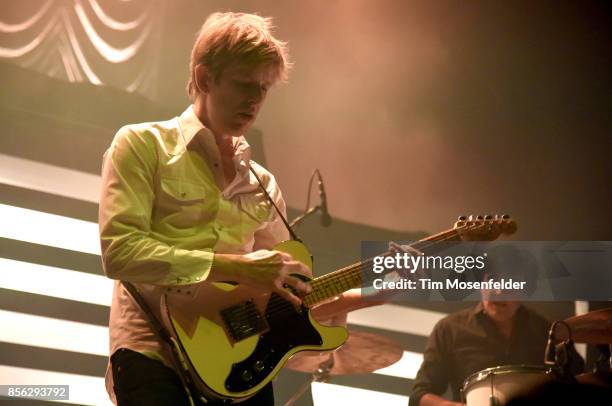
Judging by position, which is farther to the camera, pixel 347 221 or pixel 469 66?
pixel 469 66

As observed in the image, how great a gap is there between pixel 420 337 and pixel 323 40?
152cm

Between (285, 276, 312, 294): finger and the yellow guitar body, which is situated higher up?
(285, 276, 312, 294): finger

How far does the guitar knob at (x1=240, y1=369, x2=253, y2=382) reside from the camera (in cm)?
199

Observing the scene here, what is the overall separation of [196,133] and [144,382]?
70 centimetres

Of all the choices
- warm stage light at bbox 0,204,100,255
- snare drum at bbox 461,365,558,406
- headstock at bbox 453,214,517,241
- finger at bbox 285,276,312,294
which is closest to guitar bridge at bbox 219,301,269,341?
finger at bbox 285,276,312,294

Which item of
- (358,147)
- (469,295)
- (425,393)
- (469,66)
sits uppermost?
(469,66)

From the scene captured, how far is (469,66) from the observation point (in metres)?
4.29

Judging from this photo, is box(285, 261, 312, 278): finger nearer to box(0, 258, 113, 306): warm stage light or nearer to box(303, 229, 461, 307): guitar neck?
box(303, 229, 461, 307): guitar neck

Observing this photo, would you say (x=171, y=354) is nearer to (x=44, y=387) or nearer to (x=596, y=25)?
(x=44, y=387)

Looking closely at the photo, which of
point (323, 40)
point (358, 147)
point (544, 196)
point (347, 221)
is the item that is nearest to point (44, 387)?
point (347, 221)

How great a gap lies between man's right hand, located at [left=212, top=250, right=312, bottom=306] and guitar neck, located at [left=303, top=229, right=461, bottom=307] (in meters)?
0.12

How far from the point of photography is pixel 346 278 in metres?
2.42

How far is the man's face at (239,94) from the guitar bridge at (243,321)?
50 cm

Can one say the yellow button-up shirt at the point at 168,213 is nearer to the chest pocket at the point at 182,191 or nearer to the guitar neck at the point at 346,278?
the chest pocket at the point at 182,191
